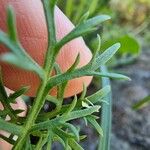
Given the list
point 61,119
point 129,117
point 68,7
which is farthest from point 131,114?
point 61,119

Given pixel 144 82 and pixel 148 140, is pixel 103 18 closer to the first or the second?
pixel 148 140

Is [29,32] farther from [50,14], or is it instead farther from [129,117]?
[129,117]

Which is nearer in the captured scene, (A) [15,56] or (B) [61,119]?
(A) [15,56]

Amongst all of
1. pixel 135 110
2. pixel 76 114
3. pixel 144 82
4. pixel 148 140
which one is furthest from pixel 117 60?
pixel 76 114

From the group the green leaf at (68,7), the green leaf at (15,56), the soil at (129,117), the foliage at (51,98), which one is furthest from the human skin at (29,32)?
the green leaf at (68,7)

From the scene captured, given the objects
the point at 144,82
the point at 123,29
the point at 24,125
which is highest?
the point at 123,29

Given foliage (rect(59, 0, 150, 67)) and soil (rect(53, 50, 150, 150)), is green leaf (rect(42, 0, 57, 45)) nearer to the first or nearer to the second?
soil (rect(53, 50, 150, 150))

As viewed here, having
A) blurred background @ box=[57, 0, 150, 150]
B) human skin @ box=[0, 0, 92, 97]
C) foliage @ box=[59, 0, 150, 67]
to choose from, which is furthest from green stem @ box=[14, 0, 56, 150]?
foliage @ box=[59, 0, 150, 67]

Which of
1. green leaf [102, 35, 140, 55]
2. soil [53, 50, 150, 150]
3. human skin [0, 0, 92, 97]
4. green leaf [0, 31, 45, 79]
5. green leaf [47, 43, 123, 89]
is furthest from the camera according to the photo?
green leaf [102, 35, 140, 55]
